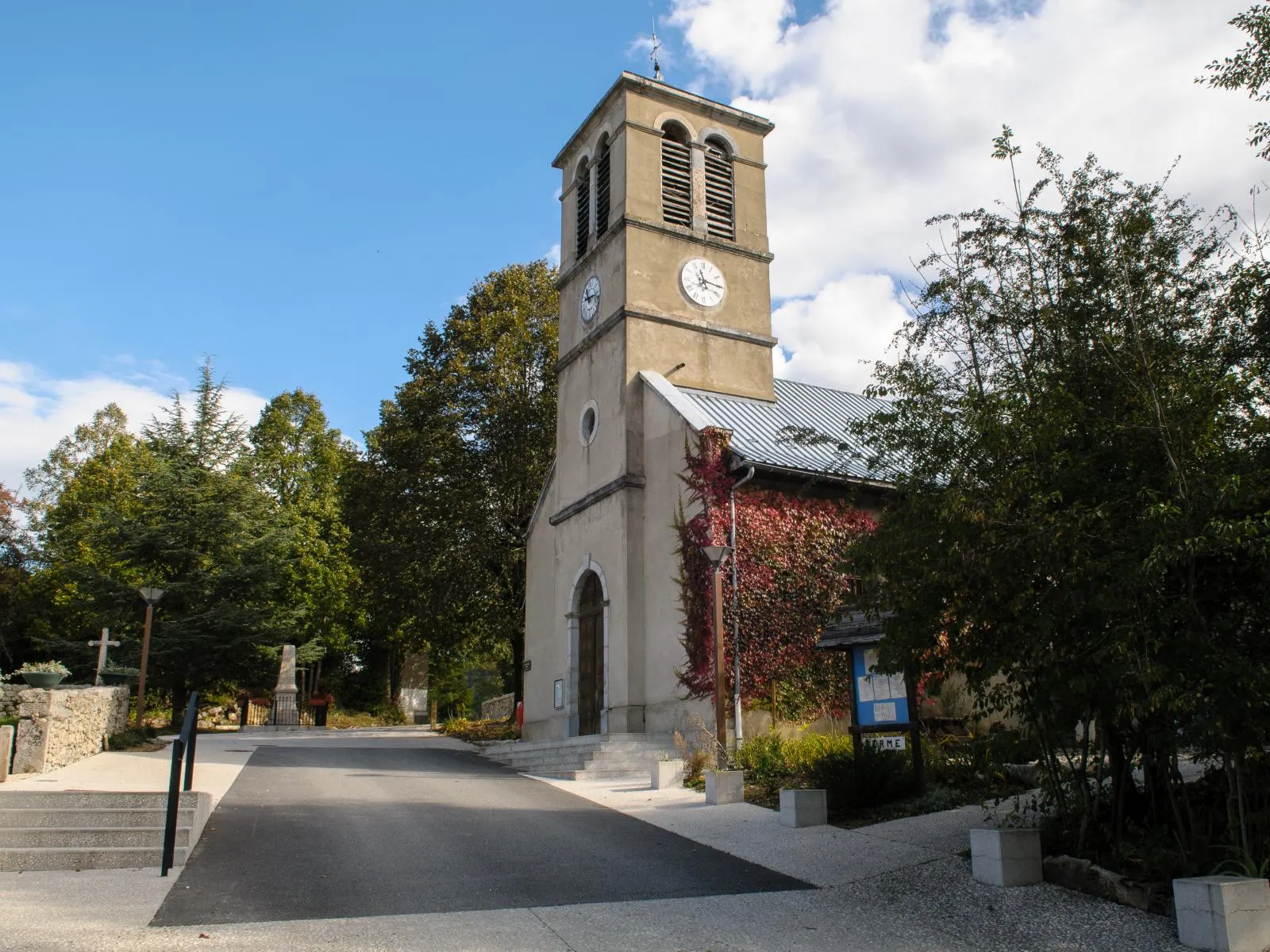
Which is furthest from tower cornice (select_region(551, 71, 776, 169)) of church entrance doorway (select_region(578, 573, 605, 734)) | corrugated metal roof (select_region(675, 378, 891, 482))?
church entrance doorway (select_region(578, 573, 605, 734))

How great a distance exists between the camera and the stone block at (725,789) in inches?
444

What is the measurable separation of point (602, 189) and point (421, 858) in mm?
17035

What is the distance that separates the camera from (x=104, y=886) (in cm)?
691

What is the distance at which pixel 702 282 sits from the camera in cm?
2075

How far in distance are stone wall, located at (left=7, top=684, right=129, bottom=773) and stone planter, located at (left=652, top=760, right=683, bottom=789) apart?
24.1ft

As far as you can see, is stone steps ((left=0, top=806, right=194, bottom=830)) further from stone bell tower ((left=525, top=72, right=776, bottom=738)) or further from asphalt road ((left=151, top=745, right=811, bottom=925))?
stone bell tower ((left=525, top=72, right=776, bottom=738))

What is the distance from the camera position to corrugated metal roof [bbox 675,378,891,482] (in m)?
16.9

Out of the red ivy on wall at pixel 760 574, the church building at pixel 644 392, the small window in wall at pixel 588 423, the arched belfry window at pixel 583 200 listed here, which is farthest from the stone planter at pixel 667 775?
the arched belfry window at pixel 583 200

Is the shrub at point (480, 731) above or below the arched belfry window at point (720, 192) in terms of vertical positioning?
below

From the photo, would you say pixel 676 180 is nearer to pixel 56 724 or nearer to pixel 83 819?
pixel 56 724

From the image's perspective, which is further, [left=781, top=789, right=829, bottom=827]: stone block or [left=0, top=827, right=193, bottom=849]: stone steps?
[left=781, top=789, right=829, bottom=827]: stone block

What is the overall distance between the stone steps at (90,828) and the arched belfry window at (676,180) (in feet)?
51.4

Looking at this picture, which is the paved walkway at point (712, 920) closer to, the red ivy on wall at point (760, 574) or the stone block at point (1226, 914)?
the stone block at point (1226, 914)

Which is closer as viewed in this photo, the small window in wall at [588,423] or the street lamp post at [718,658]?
the street lamp post at [718,658]
